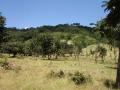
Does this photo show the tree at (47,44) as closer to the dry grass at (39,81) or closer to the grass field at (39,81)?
the dry grass at (39,81)

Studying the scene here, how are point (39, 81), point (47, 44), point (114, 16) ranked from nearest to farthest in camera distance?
point (39, 81) < point (114, 16) < point (47, 44)

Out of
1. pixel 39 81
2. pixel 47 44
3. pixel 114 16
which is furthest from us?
pixel 47 44

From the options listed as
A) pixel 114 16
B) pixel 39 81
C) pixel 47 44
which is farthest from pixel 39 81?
pixel 47 44

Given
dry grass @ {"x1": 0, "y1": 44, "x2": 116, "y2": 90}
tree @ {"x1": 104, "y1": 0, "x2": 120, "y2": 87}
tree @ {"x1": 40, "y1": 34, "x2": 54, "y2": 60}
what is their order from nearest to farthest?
dry grass @ {"x1": 0, "y1": 44, "x2": 116, "y2": 90}, tree @ {"x1": 104, "y1": 0, "x2": 120, "y2": 87}, tree @ {"x1": 40, "y1": 34, "x2": 54, "y2": 60}

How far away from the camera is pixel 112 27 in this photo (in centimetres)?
2609

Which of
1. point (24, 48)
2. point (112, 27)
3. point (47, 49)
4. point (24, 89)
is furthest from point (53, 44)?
point (24, 89)

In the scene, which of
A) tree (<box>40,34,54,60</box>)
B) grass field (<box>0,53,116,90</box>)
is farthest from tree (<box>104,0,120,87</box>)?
tree (<box>40,34,54,60</box>)

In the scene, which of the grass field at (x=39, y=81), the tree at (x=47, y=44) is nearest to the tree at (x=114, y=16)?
the grass field at (x=39, y=81)

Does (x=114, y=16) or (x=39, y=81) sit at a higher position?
(x=114, y=16)

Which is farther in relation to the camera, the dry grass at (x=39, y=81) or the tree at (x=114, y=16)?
the tree at (x=114, y=16)

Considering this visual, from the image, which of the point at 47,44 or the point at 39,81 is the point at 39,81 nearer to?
the point at 39,81

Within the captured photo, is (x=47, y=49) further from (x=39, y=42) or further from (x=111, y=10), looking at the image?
(x=111, y=10)

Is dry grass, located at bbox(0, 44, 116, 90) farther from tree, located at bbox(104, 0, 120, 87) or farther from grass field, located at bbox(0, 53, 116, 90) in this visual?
tree, located at bbox(104, 0, 120, 87)

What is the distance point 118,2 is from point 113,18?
156cm
